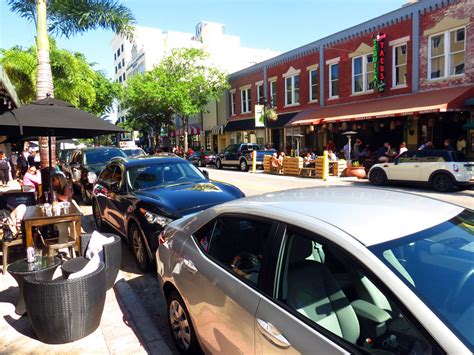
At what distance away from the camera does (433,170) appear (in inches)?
516

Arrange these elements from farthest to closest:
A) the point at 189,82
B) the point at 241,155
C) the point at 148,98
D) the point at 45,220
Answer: the point at 148,98
the point at 189,82
the point at 241,155
the point at 45,220

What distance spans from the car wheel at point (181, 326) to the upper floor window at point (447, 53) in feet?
60.1

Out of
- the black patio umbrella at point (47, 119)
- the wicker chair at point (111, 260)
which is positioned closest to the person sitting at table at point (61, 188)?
the black patio umbrella at point (47, 119)

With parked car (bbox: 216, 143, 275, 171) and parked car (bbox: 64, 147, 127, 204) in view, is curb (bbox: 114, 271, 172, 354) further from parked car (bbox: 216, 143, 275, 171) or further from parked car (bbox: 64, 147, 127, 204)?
parked car (bbox: 216, 143, 275, 171)

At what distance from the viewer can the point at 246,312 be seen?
2439 mm

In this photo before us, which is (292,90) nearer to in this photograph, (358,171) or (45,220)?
(358,171)

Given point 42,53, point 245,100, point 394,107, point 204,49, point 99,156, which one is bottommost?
point 99,156

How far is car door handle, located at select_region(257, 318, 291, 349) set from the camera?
2.09m

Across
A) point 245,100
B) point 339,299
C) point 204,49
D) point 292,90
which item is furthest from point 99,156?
point 204,49

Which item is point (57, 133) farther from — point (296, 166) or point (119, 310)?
point (296, 166)

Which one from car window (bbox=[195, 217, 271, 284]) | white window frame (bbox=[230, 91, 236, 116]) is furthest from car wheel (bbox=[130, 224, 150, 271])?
white window frame (bbox=[230, 91, 236, 116])

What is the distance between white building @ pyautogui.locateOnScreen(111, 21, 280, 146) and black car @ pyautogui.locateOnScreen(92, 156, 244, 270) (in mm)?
28882

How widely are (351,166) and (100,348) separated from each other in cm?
1694

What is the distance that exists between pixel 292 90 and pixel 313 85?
7.42 feet
